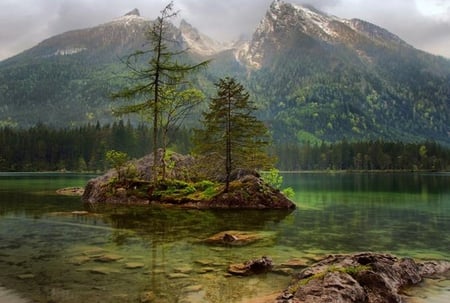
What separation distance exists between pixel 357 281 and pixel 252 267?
4.82 metres

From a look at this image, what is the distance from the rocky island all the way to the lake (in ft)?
15.5

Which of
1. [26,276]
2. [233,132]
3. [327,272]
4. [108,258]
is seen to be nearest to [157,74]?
[233,132]

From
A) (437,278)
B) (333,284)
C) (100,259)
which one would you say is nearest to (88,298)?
(100,259)

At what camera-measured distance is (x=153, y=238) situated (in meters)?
24.8

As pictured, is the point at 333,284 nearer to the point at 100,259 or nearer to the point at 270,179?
the point at 100,259

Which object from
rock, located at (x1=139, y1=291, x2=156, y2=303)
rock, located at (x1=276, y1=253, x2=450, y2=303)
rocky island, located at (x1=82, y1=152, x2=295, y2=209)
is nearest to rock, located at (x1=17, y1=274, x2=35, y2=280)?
rock, located at (x1=139, y1=291, x2=156, y2=303)

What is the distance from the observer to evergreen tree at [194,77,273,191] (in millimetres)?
48469

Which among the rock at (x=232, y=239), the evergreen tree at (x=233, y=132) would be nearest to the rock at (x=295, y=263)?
the rock at (x=232, y=239)

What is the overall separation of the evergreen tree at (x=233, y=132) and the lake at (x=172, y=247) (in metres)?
9.65

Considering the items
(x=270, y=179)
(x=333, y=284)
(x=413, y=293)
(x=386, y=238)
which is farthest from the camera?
(x=270, y=179)

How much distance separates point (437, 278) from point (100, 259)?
14.5 meters

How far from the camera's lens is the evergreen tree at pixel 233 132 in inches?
1908

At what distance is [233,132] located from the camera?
159ft

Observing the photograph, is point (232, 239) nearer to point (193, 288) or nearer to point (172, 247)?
point (172, 247)
